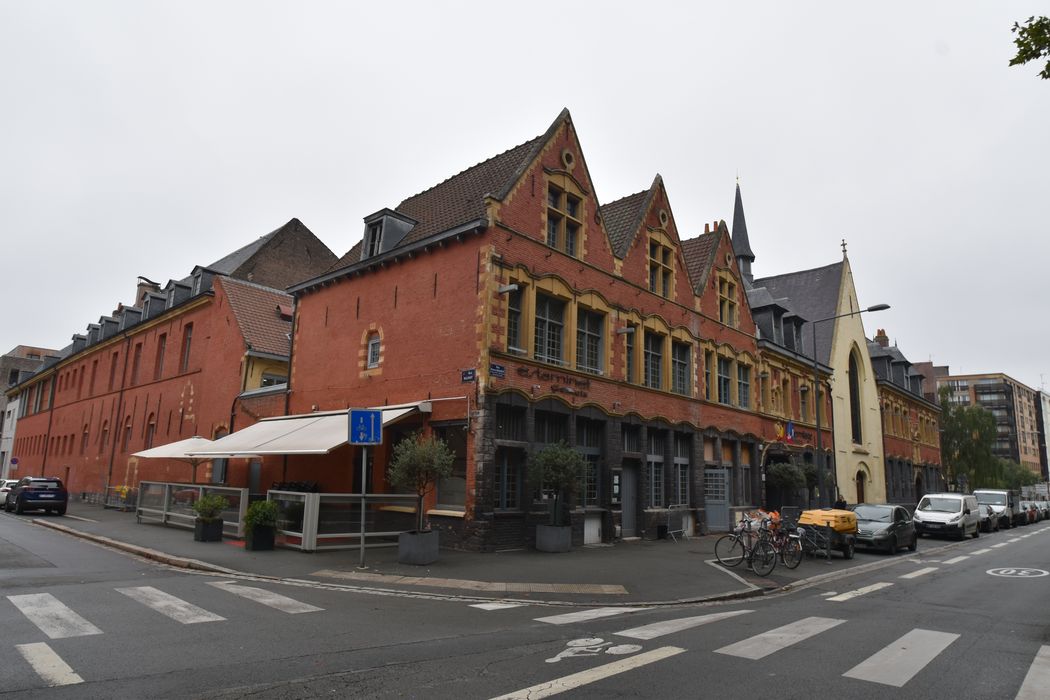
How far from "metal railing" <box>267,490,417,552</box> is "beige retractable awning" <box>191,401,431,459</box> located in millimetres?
1120

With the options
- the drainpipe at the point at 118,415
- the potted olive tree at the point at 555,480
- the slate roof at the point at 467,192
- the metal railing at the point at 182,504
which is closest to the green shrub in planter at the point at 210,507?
the metal railing at the point at 182,504

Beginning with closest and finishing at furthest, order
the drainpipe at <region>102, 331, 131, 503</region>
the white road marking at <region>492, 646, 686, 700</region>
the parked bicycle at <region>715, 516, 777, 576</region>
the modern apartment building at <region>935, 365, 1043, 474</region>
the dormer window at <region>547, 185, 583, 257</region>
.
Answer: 1. the white road marking at <region>492, 646, 686, 700</region>
2. the parked bicycle at <region>715, 516, 777, 576</region>
3. the dormer window at <region>547, 185, 583, 257</region>
4. the drainpipe at <region>102, 331, 131, 503</region>
5. the modern apartment building at <region>935, 365, 1043, 474</region>

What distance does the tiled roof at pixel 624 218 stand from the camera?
2138 cm

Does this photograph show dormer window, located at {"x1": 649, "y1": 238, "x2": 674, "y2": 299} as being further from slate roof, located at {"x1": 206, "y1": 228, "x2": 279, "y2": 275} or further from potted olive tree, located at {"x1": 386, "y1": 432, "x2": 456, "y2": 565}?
slate roof, located at {"x1": 206, "y1": 228, "x2": 279, "y2": 275}

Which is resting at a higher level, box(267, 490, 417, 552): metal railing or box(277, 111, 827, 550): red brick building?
box(277, 111, 827, 550): red brick building

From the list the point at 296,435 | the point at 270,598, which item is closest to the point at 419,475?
the point at 270,598

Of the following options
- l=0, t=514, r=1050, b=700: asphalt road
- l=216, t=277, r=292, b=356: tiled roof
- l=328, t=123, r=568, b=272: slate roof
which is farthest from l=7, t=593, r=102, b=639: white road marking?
l=216, t=277, r=292, b=356: tiled roof

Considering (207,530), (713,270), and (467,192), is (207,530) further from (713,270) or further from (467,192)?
(713,270)

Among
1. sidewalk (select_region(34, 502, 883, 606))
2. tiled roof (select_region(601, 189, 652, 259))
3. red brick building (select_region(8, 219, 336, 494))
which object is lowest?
sidewalk (select_region(34, 502, 883, 606))

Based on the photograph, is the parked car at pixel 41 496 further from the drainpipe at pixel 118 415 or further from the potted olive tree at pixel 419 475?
the potted olive tree at pixel 419 475

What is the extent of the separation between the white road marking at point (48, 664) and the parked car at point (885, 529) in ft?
62.7

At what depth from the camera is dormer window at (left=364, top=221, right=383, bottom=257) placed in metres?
20.3

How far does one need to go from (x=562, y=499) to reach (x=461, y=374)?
4.04 metres

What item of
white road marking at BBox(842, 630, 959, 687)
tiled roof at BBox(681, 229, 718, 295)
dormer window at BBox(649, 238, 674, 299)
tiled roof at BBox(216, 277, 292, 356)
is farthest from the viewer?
tiled roof at BBox(216, 277, 292, 356)
